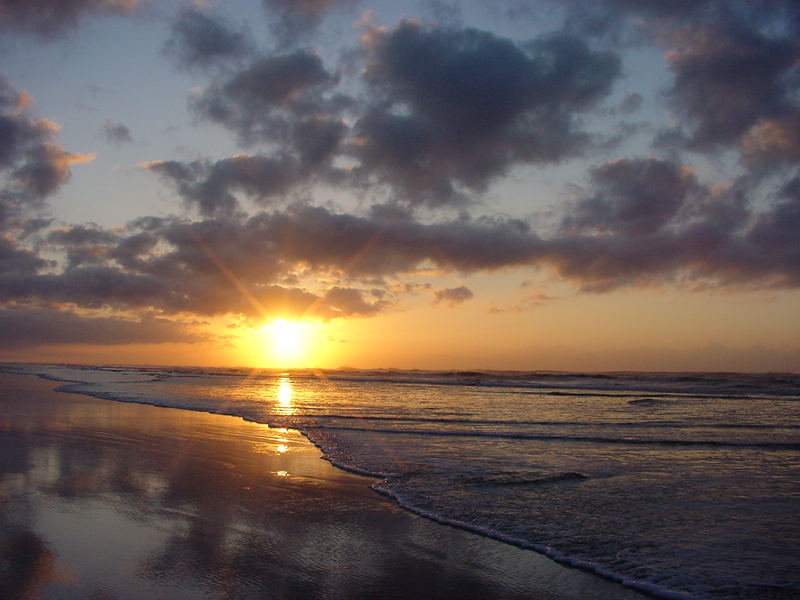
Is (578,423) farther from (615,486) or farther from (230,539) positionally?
(230,539)

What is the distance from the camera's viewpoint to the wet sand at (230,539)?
526 centimetres

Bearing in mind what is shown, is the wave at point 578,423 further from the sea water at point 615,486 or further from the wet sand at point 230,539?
the wet sand at point 230,539

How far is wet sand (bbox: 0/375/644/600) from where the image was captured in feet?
17.3

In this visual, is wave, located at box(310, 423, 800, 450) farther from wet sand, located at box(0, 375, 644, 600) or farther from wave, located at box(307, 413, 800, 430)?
wet sand, located at box(0, 375, 644, 600)

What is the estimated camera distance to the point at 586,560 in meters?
6.17

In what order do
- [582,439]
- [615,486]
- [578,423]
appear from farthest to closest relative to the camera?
[578,423], [582,439], [615,486]

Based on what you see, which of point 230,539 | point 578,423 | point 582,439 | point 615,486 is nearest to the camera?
point 230,539

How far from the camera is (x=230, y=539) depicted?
657cm

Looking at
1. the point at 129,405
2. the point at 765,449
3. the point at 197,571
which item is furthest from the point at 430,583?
the point at 129,405

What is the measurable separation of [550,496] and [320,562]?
442 centimetres

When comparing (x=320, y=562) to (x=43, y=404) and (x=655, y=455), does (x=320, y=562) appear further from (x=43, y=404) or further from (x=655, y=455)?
(x=43, y=404)

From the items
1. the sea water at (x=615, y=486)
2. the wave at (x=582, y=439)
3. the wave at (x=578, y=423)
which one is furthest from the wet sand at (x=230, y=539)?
the wave at (x=578, y=423)

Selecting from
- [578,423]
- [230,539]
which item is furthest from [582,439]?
[230,539]

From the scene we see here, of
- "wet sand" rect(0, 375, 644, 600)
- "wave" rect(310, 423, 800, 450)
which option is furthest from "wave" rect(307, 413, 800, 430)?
"wet sand" rect(0, 375, 644, 600)
